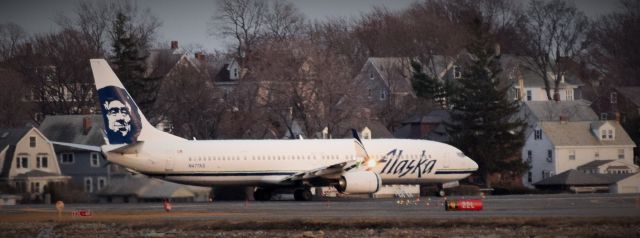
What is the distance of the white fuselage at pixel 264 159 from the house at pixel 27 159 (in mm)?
24377

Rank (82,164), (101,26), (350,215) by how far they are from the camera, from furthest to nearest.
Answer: (101,26), (82,164), (350,215)

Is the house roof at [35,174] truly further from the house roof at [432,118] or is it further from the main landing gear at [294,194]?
the house roof at [432,118]

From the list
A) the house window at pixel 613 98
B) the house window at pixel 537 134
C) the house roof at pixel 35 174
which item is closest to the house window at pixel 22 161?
the house roof at pixel 35 174

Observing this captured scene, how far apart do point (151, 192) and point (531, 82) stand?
8394 centimetres

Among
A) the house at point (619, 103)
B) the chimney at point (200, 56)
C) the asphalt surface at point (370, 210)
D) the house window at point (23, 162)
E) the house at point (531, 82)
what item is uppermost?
the chimney at point (200, 56)

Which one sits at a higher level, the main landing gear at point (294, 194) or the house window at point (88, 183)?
the house window at point (88, 183)

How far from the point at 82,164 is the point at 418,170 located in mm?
31411

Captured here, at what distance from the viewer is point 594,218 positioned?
51469 mm

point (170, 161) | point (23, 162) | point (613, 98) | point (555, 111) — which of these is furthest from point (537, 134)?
point (170, 161)

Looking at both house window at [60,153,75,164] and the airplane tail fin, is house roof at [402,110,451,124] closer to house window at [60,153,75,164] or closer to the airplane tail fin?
house window at [60,153,75,164]

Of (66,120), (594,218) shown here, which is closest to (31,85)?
(66,120)

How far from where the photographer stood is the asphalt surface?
A: 54812mm

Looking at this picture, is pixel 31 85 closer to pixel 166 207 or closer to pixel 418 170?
pixel 418 170

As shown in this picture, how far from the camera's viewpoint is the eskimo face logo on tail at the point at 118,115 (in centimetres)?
6844
